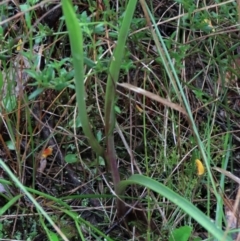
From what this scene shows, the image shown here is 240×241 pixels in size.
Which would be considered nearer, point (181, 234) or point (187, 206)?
point (187, 206)

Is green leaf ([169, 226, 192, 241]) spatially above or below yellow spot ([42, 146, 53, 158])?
below

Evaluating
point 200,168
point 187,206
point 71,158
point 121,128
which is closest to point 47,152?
point 71,158

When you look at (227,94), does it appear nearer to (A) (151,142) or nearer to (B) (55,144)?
(A) (151,142)

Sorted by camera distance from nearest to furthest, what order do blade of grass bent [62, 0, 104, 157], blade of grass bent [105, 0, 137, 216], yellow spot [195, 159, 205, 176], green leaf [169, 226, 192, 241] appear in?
blade of grass bent [62, 0, 104, 157], blade of grass bent [105, 0, 137, 216], green leaf [169, 226, 192, 241], yellow spot [195, 159, 205, 176]

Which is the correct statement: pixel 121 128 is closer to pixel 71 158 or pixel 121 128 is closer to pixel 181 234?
pixel 71 158

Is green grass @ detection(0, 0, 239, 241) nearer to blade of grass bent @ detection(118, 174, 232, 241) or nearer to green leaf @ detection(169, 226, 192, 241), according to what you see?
green leaf @ detection(169, 226, 192, 241)

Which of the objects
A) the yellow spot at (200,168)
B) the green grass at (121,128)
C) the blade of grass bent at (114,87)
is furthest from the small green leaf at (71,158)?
the yellow spot at (200,168)

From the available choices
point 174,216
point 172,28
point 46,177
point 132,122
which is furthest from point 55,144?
point 172,28

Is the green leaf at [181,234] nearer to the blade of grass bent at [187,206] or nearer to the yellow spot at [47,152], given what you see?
the blade of grass bent at [187,206]

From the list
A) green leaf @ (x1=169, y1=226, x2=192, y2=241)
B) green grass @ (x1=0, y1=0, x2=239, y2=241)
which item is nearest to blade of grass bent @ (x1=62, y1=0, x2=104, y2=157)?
green grass @ (x1=0, y1=0, x2=239, y2=241)
